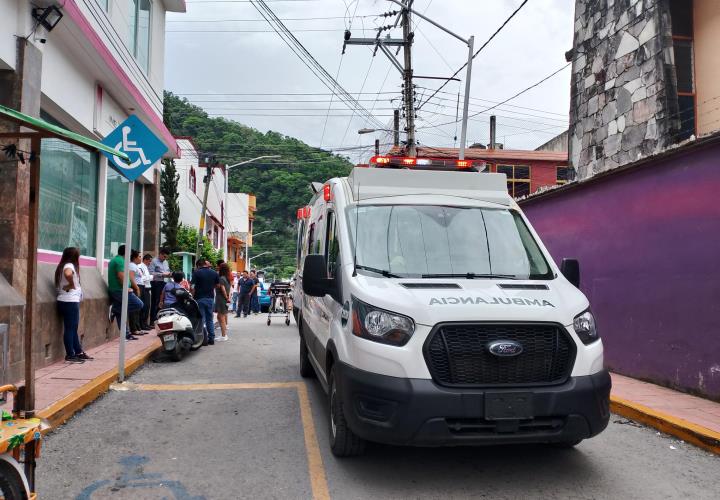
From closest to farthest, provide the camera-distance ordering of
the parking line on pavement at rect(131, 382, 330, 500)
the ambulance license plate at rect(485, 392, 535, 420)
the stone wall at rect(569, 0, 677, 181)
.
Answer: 1. the ambulance license plate at rect(485, 392, 535, 420)
2. the parking line on pavement at rect(131, 382, 330, 500)
3. the stone wall at rect(569, 0, 677, 181)

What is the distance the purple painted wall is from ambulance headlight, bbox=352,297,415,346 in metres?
4.36

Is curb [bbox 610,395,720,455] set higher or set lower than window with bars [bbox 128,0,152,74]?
lower

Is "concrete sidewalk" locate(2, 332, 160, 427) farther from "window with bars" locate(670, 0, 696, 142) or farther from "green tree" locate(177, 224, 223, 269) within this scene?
"green tree" locate(177, 224, 223, 269)

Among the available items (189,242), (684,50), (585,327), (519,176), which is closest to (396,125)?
(519,176)

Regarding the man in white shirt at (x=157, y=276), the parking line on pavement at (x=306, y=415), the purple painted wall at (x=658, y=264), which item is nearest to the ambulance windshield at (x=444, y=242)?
the parking line on pavement at (x=306, y=415)

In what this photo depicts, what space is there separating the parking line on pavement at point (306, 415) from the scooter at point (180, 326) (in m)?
1.61

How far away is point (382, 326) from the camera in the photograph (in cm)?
393

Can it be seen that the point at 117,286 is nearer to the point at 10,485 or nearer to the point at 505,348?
the point at 10,485

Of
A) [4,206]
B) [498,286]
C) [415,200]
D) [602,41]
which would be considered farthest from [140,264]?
[602,41]

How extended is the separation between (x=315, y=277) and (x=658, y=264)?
489 cm

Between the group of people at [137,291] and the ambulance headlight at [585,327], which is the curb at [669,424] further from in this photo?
the group of people at [137,291]

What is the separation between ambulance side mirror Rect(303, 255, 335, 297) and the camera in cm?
465

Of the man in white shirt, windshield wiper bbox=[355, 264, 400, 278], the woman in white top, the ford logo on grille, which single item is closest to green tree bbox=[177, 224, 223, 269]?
the man in white shirt

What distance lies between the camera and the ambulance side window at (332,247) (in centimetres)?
512
